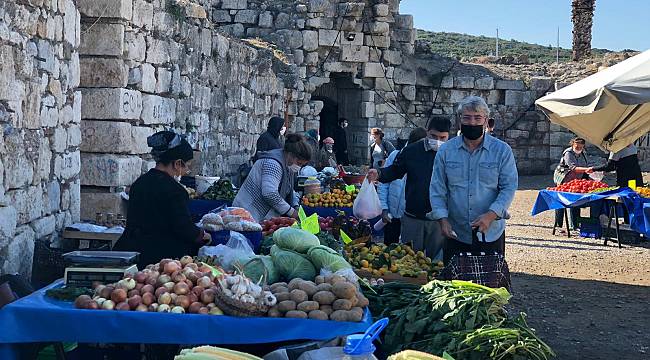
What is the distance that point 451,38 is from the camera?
55.8 metres

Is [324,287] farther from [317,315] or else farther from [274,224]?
[274,224]

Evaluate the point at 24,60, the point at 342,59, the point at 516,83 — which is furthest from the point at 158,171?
the point at 516,83

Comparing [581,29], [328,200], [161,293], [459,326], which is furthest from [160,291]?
[581,29]

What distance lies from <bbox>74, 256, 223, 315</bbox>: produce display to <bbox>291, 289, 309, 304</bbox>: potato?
385 mm

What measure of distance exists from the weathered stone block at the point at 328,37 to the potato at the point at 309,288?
56.0ft

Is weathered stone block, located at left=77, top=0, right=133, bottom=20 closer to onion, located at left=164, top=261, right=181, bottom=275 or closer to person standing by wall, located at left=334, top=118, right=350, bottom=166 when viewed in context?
onion, located at left=164, top=261, right=181, bottom=275

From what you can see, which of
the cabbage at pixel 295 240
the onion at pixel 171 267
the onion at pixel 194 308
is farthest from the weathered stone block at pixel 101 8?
the onion at pixel 194 308

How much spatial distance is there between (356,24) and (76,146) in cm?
1546

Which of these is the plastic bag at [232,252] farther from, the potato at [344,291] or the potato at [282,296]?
the potato at [344,291]

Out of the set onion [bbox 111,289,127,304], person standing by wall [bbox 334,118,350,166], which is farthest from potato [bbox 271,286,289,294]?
person standing by wall [bbox 334,118,350,166]

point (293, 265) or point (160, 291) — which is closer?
point (160, 291)

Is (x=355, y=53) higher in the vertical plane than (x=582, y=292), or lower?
higher

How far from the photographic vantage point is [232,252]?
549 centimetres

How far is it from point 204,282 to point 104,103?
13.4ft
